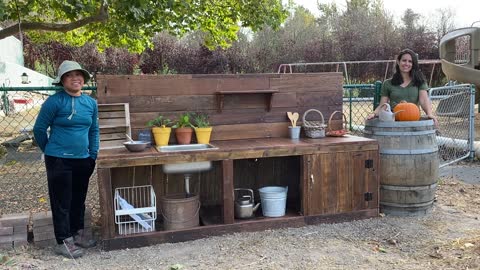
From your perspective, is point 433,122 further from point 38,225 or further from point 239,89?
point 38,225

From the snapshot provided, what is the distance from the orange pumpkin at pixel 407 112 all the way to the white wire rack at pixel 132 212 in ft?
8.33

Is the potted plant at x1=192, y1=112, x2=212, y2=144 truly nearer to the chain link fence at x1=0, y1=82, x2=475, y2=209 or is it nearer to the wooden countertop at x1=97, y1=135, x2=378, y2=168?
the wooden countertop at x1=97, y1=135, x2=378, y2=168

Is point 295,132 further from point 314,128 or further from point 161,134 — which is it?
point 161,134

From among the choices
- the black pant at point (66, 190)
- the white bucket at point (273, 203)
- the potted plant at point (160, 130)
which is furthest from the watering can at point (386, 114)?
the black pant at point (66, 190)

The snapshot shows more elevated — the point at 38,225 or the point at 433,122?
the point at 433,122

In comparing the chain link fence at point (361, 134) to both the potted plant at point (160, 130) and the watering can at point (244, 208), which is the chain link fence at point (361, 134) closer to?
the potted plant at point (160, 130)

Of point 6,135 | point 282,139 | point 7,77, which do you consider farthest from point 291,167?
point 7,77

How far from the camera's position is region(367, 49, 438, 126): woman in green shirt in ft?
14.9

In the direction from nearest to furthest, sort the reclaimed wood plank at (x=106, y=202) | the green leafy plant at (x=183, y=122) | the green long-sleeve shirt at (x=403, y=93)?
the reclaimed wood plank at (x=106, y=202) → the green leafy plant at (x=183, y=122) → the green long-sleeve shirt at (x=403, y=93)

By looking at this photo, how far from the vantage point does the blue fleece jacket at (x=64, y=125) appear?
338 cm

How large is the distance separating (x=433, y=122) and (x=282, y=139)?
1.53 meters

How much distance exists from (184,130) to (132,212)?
0.89m

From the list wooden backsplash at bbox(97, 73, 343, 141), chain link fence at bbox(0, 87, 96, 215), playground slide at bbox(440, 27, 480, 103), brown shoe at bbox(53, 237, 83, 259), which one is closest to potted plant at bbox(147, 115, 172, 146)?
wooden backsplash at bbox(97, 73, 343, 141)

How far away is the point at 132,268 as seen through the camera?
10.8 feet
